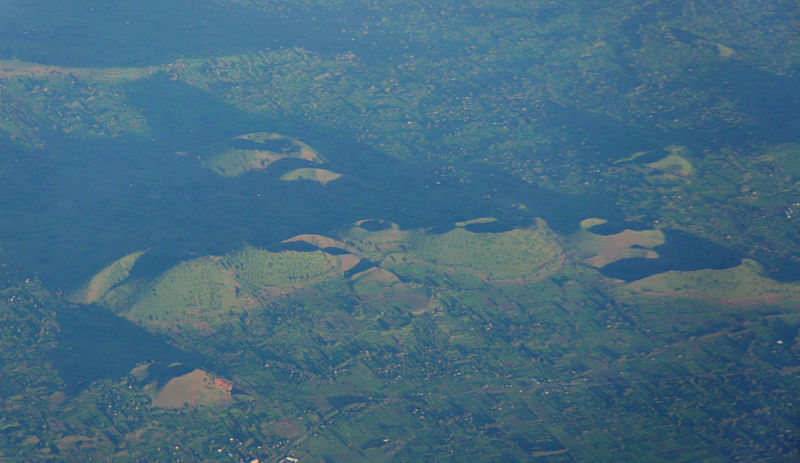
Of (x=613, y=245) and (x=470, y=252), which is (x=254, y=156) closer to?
(x=470, y=252)

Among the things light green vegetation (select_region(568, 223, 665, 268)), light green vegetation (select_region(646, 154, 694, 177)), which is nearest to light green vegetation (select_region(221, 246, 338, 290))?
light green vegetation (select_region(568, 223, 665, 268))

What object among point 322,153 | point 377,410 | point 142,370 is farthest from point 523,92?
point 142,370

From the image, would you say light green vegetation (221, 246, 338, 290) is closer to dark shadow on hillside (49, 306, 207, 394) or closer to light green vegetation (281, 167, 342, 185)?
dark shadow on hillside (49, 306, 207, 394)

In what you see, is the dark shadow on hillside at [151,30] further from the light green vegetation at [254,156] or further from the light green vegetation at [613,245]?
the light green vegetation at [613,245]

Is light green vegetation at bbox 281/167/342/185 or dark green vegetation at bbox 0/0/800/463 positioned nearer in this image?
dark green vegetation at bbox 0/0/800/463

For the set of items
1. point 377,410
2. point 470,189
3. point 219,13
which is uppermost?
point 219,13

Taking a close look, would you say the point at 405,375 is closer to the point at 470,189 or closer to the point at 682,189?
the point at 470,189

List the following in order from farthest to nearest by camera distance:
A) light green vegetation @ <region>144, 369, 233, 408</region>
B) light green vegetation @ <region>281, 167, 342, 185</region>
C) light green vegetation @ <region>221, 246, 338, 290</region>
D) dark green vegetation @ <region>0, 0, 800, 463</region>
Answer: light green vegetation @ <region>281, 167, 342, 185</region> → light green vegetation @ <region>221, 246, 338, 290</region> → light green vegetation @ <region>144, 369, 233, 408</region> → dark green vegetation @ <region>0, 0, 800, 463</region>
